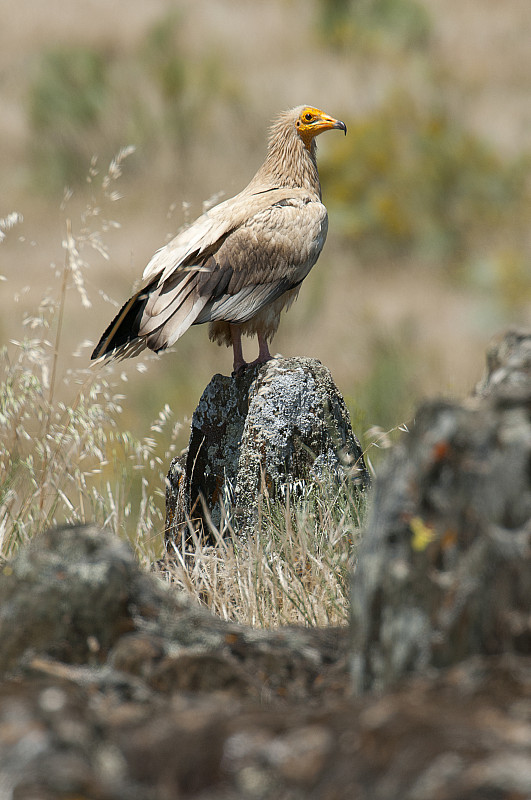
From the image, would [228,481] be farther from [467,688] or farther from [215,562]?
[467,688]

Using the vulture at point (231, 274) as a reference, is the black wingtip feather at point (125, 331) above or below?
below

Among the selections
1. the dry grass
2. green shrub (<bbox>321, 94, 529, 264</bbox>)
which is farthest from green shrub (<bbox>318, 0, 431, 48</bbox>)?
the dry grass

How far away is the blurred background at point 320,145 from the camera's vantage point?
50.0 feet

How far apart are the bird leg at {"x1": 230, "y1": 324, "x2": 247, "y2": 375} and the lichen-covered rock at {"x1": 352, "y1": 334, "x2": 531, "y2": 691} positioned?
7.92ft

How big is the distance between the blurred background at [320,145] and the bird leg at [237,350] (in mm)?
8125

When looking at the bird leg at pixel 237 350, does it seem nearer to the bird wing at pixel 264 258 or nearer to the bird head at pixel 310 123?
the bird wing at pixel 264 258

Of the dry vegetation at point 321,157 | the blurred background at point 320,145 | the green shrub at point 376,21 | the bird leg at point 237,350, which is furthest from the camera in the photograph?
the green shrub at point 376,21

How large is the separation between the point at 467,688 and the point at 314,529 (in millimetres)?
1881

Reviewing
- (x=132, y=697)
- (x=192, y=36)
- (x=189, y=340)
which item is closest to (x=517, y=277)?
(x=189, y=340)

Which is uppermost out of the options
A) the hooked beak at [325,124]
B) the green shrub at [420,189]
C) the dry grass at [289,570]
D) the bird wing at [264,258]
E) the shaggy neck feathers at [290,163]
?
the green shrub at [420,189]

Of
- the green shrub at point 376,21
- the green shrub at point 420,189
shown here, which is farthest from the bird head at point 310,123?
the green shrub at point 376,21

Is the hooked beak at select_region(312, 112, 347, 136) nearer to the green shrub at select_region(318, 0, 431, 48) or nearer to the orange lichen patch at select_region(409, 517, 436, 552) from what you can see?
the orange lichen patch at select_region(409, 517, 436, 552)

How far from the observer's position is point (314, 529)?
307cm

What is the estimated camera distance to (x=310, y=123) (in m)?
4.54
